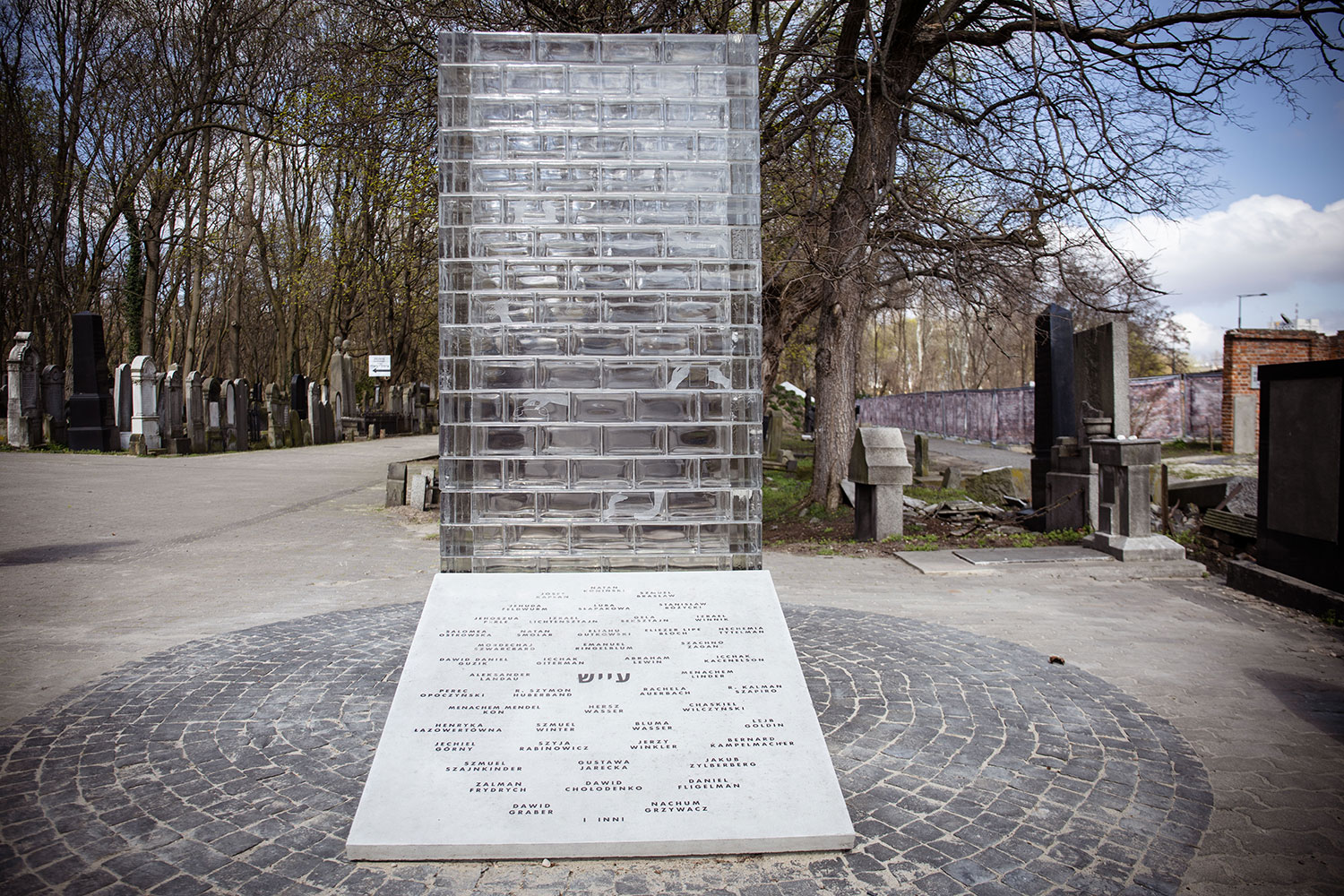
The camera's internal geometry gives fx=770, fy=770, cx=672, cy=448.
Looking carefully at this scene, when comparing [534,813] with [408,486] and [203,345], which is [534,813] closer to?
[408,486]

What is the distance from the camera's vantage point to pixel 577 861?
2561 millimetres

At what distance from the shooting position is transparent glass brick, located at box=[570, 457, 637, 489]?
3.27m

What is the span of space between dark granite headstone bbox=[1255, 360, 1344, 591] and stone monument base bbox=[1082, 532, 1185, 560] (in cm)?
94

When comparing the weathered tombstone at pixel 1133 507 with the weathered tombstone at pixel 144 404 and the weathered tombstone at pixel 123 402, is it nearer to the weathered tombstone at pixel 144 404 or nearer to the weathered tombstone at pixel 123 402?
the weathered tombstone at pixel 144 404

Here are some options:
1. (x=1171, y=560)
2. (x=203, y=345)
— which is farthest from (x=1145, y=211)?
(x=203, y=345)

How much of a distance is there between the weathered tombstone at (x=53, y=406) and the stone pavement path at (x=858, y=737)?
12644mm

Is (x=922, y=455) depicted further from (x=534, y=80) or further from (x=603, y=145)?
(x=534, y=80)

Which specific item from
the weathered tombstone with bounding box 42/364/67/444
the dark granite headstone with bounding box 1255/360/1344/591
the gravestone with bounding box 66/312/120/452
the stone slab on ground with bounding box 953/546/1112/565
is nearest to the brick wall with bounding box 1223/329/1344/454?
the stone slab on ground with bounding box 953/546/1112/565

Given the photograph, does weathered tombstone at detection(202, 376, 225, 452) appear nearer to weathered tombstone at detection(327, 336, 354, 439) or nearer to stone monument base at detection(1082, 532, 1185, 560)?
weathered tombstone at detection(327, 336, 354, 439)

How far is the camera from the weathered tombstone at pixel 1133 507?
815cm

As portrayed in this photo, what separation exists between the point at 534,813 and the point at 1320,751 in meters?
3.69

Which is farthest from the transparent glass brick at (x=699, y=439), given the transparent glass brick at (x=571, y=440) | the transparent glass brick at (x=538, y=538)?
the transparent glass brick at (x=538, y=538)

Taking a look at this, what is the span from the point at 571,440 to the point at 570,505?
280 millimetres

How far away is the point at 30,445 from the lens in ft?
56.0
